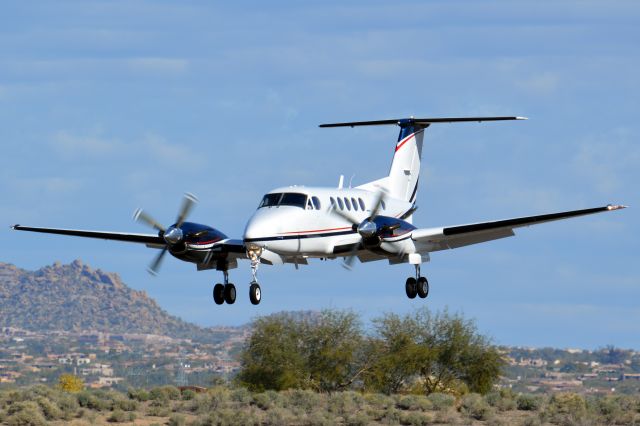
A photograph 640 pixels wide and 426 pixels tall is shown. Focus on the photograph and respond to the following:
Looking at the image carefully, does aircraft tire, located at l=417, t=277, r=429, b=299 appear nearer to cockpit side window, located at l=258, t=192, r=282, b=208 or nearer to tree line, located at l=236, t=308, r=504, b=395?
cockpit side window, located at l=258, t=192, r=282, b=208

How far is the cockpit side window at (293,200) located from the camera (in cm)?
3731

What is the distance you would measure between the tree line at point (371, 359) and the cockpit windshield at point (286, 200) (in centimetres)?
3606

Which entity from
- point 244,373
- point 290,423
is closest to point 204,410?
point 290,423

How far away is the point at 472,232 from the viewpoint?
38.5m

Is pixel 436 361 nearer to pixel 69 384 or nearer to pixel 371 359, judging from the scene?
pixel 371 359

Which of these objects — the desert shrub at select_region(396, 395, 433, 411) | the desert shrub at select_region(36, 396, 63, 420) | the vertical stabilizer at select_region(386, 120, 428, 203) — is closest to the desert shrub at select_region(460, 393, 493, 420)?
the desert shrub at select_region(396, 395, 433, 411)

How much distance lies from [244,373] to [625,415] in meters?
26.0

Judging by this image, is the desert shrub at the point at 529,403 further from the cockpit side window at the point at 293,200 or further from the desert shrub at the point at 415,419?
the cockpit side window at the point at 293,200

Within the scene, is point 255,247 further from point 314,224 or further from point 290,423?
point 290,423

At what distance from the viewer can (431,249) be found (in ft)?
133

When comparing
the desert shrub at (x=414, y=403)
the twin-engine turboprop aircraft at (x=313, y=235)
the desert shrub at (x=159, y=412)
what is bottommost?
the desert shrub at (x=159, y=412)

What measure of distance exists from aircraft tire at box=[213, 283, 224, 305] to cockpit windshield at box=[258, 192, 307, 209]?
10.4ft

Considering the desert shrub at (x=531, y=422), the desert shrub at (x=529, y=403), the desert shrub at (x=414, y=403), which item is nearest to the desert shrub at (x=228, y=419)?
the desert shrub at (x=414, y=403)

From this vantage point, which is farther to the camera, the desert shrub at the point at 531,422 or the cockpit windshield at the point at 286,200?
the desert shrub at the point at 531,422
